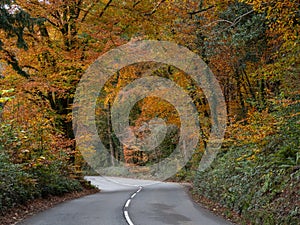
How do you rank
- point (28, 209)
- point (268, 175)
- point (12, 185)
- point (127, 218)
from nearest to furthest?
point (268, 175) < point (127, 218) < point (12, 185) < point (28, 209)

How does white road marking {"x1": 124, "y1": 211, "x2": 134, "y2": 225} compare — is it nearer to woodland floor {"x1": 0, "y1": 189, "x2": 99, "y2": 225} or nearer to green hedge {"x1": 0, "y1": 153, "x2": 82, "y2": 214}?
woodland floor {"x1": 0, "y1": 189, "x2": 99, "y2": 225}

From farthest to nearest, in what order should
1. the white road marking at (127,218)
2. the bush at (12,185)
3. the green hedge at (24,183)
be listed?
the green hedge at (24,183) < the bush at (12,185) < the white road marking at (127,218)

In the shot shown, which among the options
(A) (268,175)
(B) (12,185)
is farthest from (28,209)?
(A) (268,175)

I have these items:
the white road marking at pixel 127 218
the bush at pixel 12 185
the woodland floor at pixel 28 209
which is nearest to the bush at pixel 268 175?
the white road marking at pixel 127 218

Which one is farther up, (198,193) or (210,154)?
(210,154)

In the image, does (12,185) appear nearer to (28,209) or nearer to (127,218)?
(28,209)

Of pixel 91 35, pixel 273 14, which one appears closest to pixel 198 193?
pixel 91 35

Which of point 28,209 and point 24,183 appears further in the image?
point 24,183

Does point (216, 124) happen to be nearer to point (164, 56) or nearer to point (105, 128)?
point (164, 56)

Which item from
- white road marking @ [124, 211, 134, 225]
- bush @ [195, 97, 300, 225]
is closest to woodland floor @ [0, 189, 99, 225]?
white road marking @ [124, 211, 134, 225]

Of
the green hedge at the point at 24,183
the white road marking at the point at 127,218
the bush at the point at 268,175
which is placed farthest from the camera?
the green hedge at the point at 24,183

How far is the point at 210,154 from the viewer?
66.5ft

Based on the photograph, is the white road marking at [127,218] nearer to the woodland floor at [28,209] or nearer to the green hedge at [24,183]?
the woodland floor at [28,209]

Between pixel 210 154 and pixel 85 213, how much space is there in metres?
10.8
